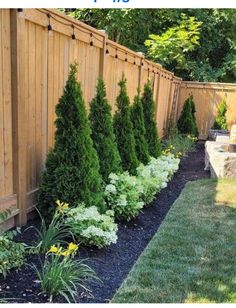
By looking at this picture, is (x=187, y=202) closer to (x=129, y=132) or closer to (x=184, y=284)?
(x=129, y=132)

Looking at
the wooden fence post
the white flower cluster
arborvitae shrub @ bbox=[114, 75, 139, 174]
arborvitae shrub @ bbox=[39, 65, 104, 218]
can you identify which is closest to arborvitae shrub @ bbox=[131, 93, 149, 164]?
the white flower cluster

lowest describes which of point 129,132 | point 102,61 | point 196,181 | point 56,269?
point 196,181

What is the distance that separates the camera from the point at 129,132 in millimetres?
5352

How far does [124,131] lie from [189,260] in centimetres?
235

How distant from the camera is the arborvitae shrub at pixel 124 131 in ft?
17.4

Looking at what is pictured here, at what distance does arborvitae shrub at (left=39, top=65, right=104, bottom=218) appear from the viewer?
11.8ft

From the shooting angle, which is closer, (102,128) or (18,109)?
(18,109)

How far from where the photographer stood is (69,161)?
361 centimetres

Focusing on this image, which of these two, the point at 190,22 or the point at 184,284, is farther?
the point at 190,22

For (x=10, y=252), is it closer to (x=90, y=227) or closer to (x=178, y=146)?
(x=90, y=227)

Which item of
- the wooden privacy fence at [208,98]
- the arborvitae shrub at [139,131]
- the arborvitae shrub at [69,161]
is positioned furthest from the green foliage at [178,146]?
the arborvitae shrub at [69,161]

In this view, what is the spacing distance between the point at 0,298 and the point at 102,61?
359cm

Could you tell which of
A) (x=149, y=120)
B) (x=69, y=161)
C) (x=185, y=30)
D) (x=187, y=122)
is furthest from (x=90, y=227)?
(x=185, y=30)

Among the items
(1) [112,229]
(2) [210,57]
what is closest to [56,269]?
(1) [112,229]
